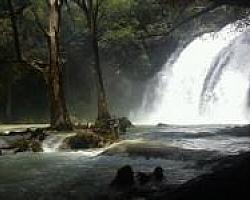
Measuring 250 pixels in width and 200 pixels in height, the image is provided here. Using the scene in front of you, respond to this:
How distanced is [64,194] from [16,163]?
5.82m

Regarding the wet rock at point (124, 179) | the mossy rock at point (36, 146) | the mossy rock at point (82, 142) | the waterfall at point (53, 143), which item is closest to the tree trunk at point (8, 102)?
the waterfall at point (53, 143)

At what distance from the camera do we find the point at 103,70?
158ft

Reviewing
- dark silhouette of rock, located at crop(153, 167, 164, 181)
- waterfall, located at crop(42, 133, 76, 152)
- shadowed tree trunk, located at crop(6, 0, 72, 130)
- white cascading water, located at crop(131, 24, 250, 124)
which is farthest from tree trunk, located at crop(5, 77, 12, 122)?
dark silhouette of rock, located at crop(153, 167, 164, 181)

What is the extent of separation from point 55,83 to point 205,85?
20.2m

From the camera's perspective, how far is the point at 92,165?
55.8 ft

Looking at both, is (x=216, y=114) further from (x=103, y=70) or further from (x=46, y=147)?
(x=46, y=147)

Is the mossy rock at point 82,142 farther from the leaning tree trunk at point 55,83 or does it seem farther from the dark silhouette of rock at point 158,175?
the dark silhouette of rock at point 158,175

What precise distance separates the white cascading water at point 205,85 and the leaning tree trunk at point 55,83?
1573 centimetres

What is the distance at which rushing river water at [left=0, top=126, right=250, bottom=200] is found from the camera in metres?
13.2

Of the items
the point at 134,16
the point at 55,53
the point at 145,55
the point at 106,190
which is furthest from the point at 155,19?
the point at 106,190

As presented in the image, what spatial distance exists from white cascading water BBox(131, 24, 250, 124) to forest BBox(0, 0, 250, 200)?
10 cm

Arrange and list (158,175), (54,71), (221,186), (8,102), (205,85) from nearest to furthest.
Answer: (221,186), (158,175), (54,71), (8,102), (205,85)

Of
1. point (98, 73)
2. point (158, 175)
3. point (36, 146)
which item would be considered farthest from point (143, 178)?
point (98, 73)

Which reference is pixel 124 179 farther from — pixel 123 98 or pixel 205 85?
pixel 123 98
